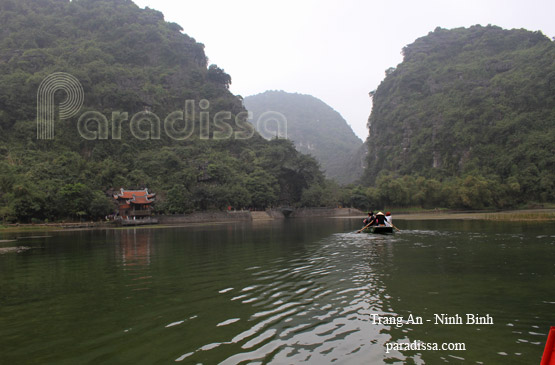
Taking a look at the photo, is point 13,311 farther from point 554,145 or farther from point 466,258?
point 554,145

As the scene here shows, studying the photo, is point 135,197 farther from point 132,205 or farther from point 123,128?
point 123,128

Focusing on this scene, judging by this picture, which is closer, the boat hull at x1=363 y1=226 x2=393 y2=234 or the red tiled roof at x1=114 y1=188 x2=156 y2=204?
the boat hull at x1=363 y1=226 x2=393 y2=234

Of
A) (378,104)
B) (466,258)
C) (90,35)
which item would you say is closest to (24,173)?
(466,258)

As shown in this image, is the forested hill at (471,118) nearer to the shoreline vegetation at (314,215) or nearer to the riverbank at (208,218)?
the shoreline vegetation at (314,215)

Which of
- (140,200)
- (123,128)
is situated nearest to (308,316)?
(140,200)

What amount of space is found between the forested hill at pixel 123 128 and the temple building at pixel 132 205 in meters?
2.90

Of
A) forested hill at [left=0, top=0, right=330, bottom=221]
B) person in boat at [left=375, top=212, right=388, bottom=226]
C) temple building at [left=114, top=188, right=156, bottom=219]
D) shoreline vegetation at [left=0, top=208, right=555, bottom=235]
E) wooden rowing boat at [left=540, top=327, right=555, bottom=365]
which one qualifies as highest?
forested hill at [left=0, top=0, right=330, bottom=221]

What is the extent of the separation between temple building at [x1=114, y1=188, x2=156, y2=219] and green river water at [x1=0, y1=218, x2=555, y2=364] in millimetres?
42199

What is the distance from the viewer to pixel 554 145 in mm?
76188

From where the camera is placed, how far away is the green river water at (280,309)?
5.84 metres

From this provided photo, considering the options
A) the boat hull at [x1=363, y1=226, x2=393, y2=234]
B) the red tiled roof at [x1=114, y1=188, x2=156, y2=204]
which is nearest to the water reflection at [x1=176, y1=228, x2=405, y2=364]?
the boat hull at [x1=363, y1=226, x2=393, y2=234]

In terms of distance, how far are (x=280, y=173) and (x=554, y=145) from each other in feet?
201

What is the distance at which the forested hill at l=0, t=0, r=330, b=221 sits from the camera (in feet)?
188

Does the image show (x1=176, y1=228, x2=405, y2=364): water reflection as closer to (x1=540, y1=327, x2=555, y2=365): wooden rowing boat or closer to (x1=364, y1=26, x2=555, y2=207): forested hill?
(x1=540, y1=327, x2=555, y2=365): wooden rowing boat
